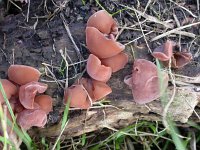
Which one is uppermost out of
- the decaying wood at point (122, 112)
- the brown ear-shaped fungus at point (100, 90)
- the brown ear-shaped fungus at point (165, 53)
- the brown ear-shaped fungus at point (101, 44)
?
the brown ear-shaped fungus at point (101, 44)

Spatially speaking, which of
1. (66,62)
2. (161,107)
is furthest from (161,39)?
(66,62)

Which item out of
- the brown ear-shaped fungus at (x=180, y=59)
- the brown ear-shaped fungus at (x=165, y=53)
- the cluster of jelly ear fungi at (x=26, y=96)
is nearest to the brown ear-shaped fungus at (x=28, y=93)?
the cluster of jelly ear fungi at (x=26, y=96)

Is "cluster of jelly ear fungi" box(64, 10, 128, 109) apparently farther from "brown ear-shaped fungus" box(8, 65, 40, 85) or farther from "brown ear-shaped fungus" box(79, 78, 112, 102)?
"brown ear-shaped fungus" box(8, 65, 40, 85)

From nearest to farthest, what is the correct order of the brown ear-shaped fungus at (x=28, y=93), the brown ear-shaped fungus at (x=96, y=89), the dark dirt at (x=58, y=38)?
the brown ear-shaped fungus at (x=28, y=93) → the brown ear-shaped fungus at (x=96, y=89) → the dark dirt at (x=58, y=38)

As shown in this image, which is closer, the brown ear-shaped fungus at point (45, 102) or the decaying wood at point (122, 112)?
the brown ear-shaped fungus at point (45, 102)

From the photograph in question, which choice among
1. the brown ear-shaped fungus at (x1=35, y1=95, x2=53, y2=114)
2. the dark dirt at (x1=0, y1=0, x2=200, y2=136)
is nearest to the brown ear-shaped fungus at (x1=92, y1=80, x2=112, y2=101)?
the dark dirt at (x1=0, y1=0, x2=200, y2=136)

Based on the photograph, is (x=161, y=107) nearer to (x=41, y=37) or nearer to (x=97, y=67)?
(x=97, y=67)

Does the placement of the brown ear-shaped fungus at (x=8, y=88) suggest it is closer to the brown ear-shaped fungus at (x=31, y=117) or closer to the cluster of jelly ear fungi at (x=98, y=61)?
the brown ear-shaped fungus at (x=31, y=117)
